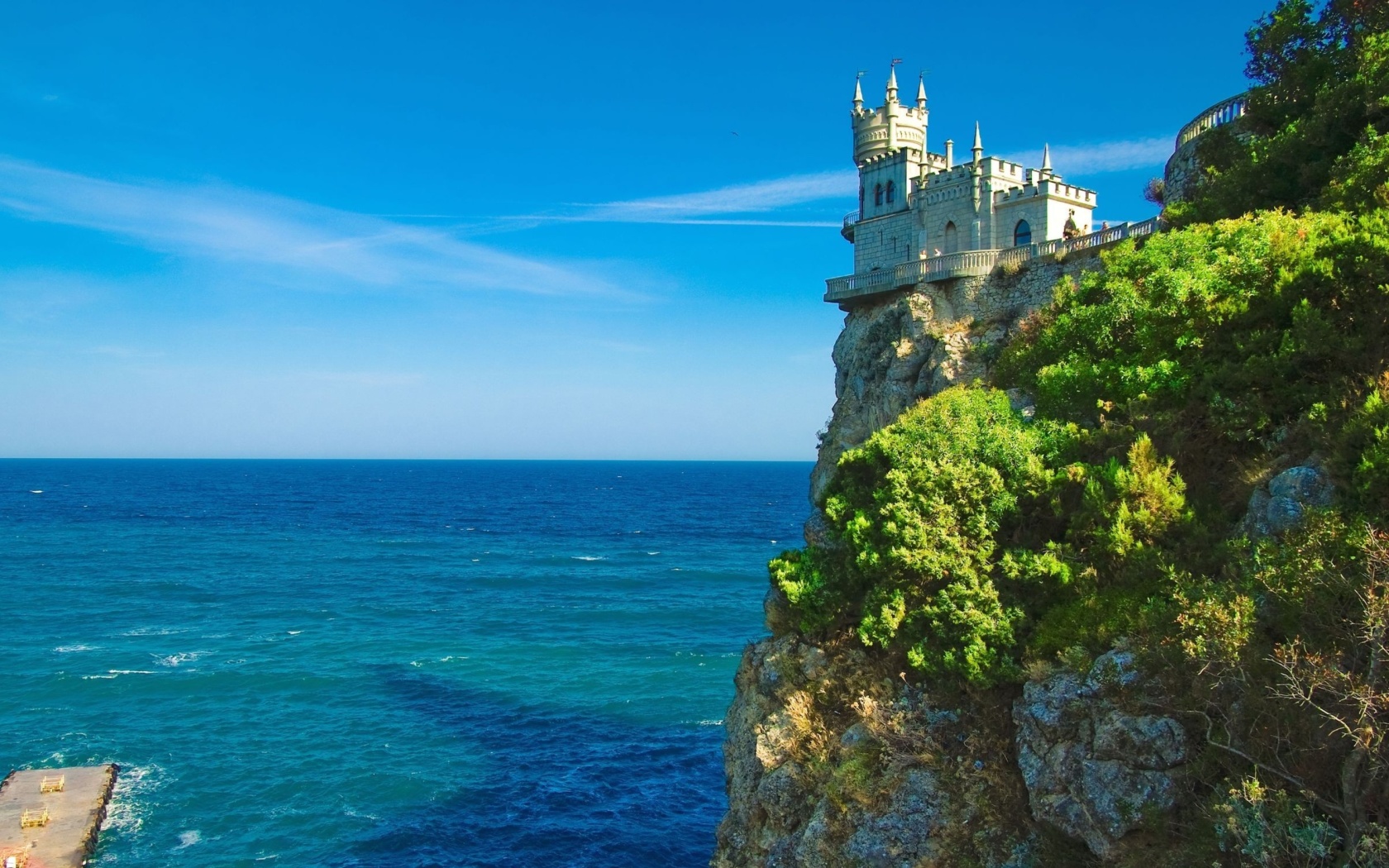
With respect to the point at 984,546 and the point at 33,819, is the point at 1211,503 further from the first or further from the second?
the point at 33,819

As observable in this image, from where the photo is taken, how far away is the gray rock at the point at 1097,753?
46.0ft

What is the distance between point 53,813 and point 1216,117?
47995 millimetres

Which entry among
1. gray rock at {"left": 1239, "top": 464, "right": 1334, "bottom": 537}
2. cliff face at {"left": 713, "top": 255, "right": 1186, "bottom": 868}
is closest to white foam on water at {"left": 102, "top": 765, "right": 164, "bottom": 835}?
cliff face at {"left": 713, "top": 255, "right": 1186, "bottom": 868}

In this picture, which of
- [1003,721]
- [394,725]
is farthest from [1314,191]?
[394,725]

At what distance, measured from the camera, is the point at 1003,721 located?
17391 mm

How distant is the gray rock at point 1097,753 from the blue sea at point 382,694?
2012 cm

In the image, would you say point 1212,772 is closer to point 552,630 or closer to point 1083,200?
point 1083,200

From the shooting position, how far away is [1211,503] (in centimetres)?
1805

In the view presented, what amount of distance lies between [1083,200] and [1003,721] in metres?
28.6

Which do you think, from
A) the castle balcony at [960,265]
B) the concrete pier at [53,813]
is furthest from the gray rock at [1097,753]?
the concrete pier at [53,813]

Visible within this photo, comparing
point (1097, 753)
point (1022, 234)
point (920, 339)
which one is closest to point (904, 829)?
point (1097, 753)

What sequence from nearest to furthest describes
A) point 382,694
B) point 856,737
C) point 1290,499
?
point 1290,499
point 856,737
point 382,694

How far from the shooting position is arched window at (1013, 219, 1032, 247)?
38812 millimetres

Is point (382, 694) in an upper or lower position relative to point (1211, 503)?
lower
